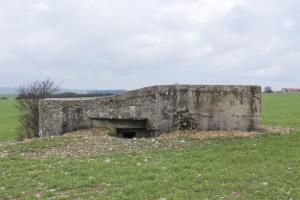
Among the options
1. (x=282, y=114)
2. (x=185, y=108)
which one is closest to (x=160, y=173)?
(x=185, y=108)

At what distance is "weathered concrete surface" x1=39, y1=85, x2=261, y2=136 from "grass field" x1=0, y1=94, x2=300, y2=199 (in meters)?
2.87

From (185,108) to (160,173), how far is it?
7175 millimetres

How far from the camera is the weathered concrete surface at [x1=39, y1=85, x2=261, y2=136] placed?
690 inches

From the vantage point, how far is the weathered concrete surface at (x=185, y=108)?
17516 millimetres

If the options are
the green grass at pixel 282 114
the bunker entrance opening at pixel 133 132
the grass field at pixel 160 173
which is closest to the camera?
the grass field at pixel 160 173

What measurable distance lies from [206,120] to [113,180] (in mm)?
8174

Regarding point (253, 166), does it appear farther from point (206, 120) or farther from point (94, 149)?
point (206, 120)

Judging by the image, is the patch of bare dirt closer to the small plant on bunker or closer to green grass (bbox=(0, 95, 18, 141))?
the small plant on bunker

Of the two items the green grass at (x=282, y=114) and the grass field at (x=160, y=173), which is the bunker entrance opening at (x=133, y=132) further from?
the green grass at (x=282, y=114)

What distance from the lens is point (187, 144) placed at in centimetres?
1499

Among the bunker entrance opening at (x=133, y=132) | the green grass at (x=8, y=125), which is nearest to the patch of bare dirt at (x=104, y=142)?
the bunker entrance opening at (x=133, y=132)

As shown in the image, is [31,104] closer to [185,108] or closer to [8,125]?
[185,108]

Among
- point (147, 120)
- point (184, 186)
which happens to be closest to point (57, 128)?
point (147, 120)

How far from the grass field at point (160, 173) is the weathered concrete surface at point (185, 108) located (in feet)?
9.40
